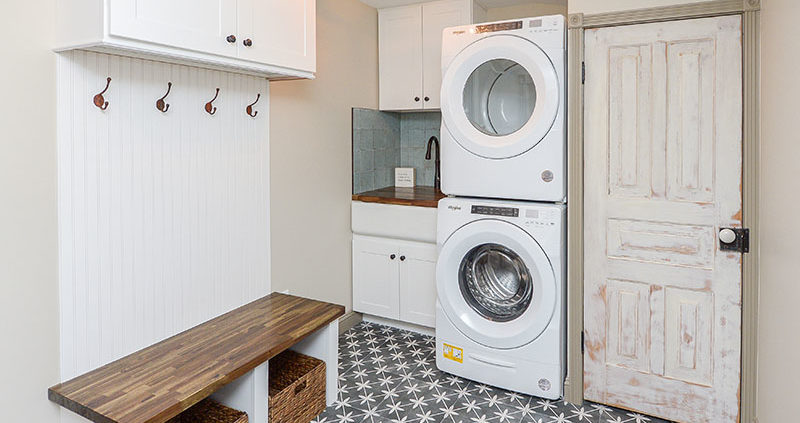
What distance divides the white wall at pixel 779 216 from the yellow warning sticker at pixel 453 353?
1277mm

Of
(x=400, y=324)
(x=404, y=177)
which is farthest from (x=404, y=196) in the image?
(x=400, y=324)

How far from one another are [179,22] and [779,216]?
2.11m

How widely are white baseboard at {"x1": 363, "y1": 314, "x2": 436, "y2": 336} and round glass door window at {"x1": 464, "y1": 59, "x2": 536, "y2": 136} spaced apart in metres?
1.40

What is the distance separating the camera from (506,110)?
253cm

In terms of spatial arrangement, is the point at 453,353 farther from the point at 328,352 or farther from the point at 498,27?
the point at 498,27

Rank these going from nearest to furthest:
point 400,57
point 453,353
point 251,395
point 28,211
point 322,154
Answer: point 28,211 < point 251,395 < point 453,353 < point 322,154 < point 400,57

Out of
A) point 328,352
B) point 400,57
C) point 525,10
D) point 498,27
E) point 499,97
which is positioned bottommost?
point 328,352

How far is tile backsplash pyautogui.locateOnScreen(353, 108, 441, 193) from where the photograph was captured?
11.0ft

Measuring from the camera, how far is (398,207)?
3141mm

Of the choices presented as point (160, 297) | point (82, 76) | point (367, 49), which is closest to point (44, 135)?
point (82, 76)

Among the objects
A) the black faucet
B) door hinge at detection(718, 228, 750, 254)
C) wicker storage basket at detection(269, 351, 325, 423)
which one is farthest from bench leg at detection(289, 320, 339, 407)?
door hinge at detection(718, 228, 750, 254)

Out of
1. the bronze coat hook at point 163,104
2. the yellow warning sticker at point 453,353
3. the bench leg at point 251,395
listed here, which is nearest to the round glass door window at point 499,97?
the yellow warning sticker at point 453,353

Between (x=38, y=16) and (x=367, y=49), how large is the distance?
206cm

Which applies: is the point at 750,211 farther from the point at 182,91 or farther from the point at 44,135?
the point at 44,135
